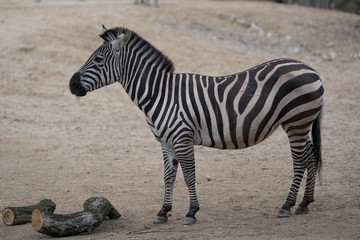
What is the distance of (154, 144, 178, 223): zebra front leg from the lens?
639cm

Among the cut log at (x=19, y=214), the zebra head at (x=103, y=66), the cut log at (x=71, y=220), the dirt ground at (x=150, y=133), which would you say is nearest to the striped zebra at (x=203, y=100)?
the zebra head at (x=103, y=66)

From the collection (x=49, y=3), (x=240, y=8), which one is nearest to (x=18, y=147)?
(x=49, y=3)

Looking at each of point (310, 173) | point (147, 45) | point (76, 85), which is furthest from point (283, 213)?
point (76, 85)

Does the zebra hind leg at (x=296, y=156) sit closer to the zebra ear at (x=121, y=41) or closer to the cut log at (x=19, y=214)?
the zebra ear at (x=121, y=41)

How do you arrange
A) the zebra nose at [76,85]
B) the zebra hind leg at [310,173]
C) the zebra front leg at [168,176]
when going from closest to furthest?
the zebra nose at [76,85] < the zebra front leg at [168,176] < the zebra hind leg at [310,173]

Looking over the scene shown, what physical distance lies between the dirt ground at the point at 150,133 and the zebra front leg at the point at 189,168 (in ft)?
0.43

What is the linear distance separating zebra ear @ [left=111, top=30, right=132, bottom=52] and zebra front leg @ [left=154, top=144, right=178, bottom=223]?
51.4 inches

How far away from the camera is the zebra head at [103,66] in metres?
6.30

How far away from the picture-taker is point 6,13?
1738 centimetres

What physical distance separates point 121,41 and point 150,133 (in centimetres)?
495

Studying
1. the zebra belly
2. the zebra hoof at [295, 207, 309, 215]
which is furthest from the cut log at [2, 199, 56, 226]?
the zebra hoof at [295, 207, 309, 215]

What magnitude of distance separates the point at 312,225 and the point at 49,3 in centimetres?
1626

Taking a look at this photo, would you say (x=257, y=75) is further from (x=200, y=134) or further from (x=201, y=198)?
(x=201, y=198)

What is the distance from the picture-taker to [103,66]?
20.8 ft
